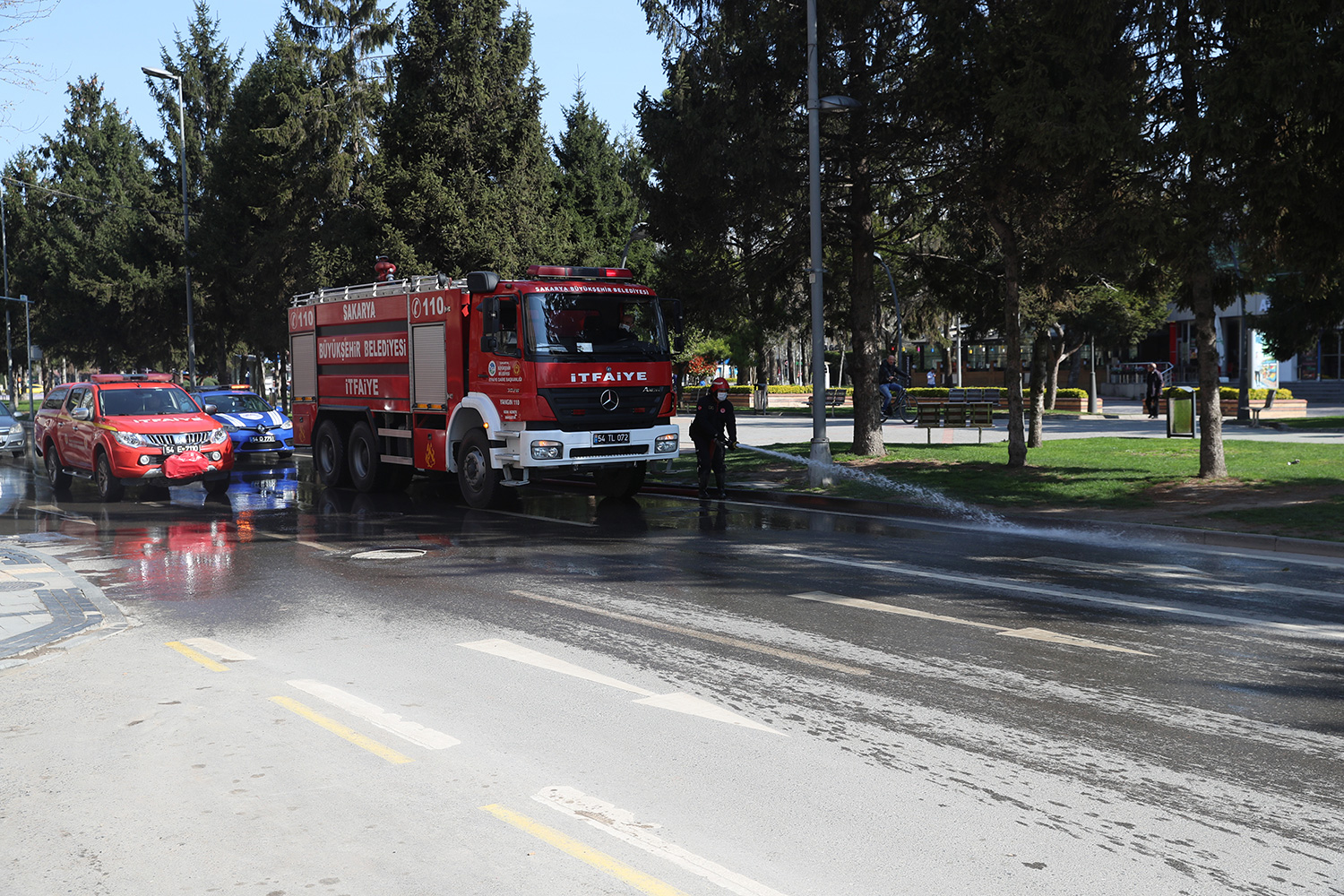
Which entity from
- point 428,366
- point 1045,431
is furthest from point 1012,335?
point 1045,431

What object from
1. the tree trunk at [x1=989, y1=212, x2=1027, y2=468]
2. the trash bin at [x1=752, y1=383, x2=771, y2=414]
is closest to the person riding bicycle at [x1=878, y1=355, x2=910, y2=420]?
the trash bin at [x1=752, y1=383, x2=771, y2=414]

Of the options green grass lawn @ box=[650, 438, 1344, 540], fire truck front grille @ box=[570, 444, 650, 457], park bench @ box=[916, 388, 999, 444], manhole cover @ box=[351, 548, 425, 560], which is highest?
park bench @ box=[916, 388, 999, 444]

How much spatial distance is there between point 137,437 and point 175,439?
54 cm

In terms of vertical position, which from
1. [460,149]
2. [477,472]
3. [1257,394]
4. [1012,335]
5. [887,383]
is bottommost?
[477,472]

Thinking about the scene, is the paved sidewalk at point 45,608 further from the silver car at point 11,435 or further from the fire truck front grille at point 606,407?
the silver car at point 11,435

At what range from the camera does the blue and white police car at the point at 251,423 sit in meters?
24.8

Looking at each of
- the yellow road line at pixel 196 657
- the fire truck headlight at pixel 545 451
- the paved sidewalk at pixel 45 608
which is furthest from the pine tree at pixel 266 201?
the yellow road line at pixel 196 657

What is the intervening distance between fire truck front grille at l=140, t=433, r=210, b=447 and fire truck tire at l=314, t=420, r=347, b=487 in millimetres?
2279

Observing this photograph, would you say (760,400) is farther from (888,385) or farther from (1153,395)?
(1153,395)

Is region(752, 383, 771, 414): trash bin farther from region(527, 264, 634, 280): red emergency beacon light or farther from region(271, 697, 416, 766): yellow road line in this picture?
region(271, 697, 416, 766): yellow road line

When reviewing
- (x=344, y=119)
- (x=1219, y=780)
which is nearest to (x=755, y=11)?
(x=1219, y=780)

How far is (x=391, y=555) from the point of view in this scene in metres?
12.3

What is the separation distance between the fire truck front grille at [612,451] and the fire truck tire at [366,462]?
454cm

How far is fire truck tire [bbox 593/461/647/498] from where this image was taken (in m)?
17.7
